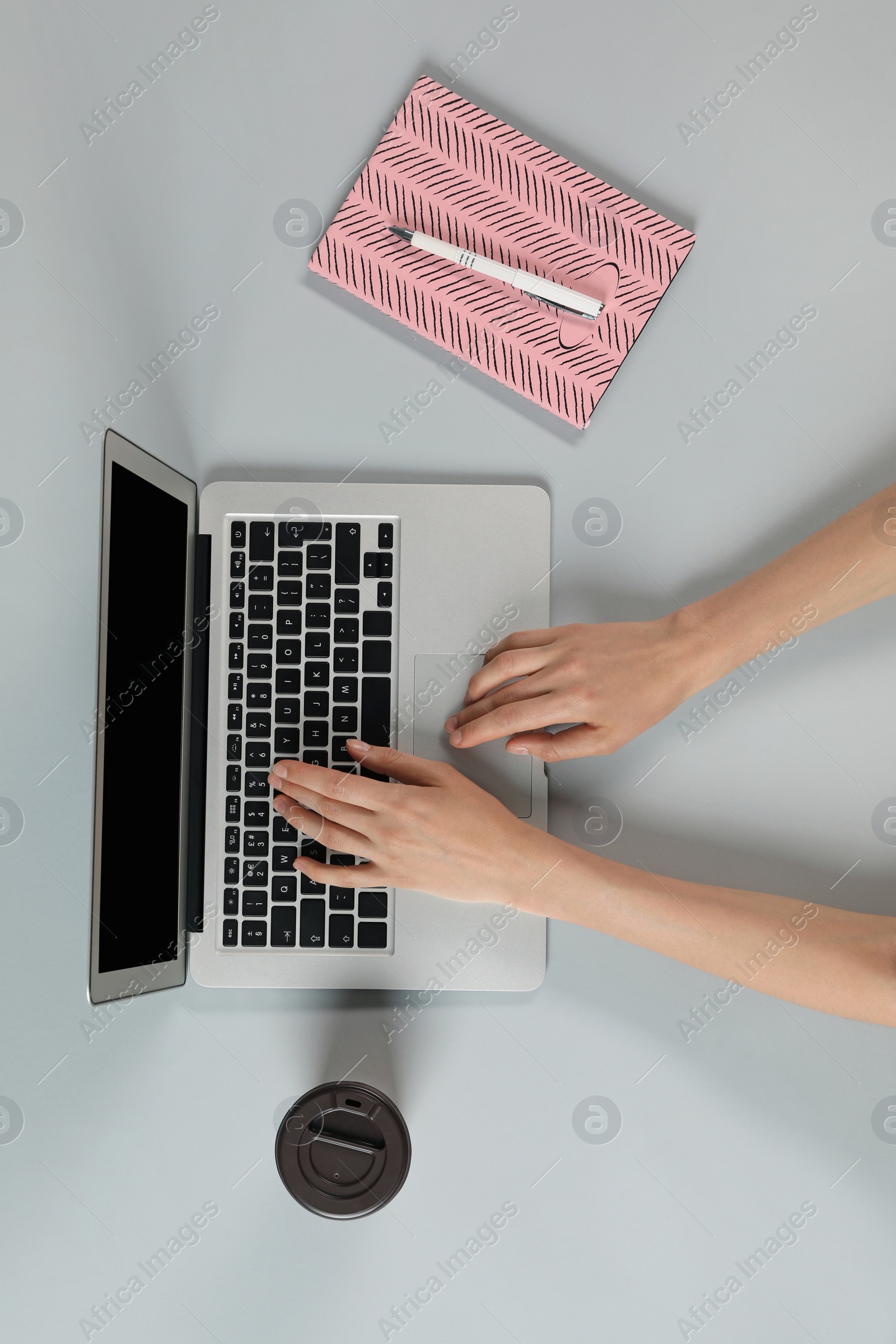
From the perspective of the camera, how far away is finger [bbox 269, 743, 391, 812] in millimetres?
817

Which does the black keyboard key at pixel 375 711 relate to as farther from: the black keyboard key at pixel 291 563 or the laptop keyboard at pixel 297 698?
the black keyboard key at pixel 291 563

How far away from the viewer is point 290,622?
34.8 inches

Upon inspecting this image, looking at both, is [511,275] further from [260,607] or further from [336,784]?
[336,784]

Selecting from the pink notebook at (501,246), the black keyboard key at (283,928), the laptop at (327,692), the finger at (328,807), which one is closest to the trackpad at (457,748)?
the laptop at (327,692)

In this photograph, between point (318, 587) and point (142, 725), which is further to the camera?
point (318, 587)

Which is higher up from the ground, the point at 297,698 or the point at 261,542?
the point at 261,542

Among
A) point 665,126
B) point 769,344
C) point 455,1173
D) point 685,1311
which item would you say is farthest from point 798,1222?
point 665,126

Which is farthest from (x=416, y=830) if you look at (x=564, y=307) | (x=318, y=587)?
(x=564, y=307)

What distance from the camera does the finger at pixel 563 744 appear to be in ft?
2.82

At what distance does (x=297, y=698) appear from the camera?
2.89 feet

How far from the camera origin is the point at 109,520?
719 mm

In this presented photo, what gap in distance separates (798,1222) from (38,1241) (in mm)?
837

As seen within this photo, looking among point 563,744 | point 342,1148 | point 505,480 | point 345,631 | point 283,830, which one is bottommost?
point 342,1148

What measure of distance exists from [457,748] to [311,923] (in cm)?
24
